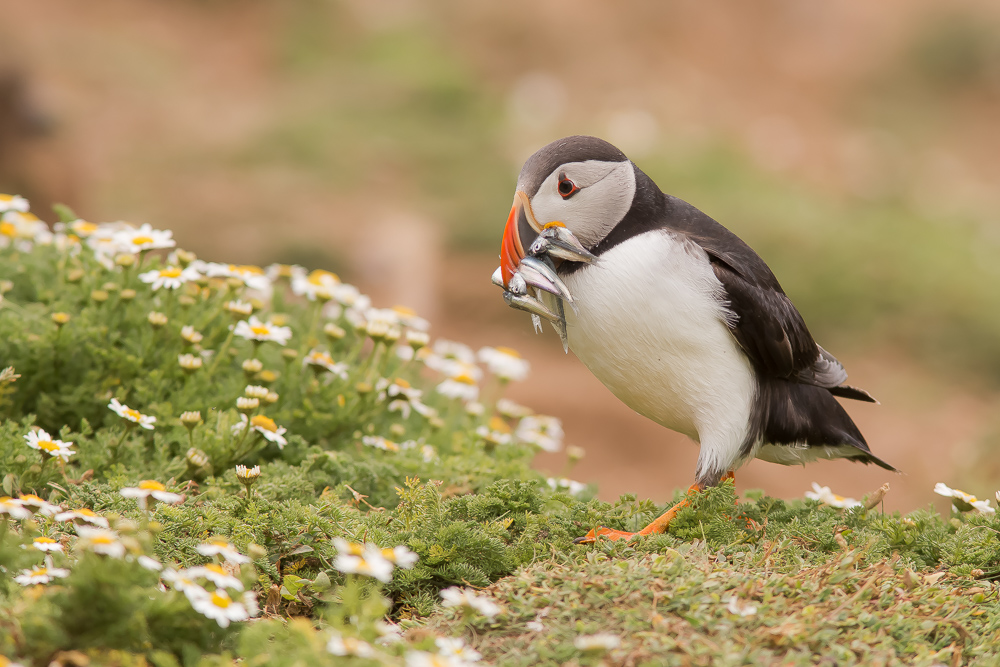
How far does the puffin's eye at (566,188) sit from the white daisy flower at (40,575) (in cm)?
209

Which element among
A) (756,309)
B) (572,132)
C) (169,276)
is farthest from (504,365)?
(572,132)

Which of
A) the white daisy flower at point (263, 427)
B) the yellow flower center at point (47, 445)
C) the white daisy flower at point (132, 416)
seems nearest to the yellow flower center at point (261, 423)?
the white daisy flower at point (263, 427)

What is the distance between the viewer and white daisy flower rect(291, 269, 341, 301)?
4352 mm

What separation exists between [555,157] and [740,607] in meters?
1.73

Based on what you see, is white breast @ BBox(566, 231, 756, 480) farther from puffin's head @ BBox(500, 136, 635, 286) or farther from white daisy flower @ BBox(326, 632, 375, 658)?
white daisy flower @ BBox(326, 632, 375, 658)

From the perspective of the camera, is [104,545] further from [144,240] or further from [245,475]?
[144,240]

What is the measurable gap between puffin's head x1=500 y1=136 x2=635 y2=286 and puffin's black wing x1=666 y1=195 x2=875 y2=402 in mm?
340

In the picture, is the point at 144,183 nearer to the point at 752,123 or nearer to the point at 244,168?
the point at 244,168

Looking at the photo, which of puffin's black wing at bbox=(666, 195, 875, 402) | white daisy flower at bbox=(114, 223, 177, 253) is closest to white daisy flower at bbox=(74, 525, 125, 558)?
white daisy flower at bbox=(114, 223, 177, 253)

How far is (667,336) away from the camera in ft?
11.0

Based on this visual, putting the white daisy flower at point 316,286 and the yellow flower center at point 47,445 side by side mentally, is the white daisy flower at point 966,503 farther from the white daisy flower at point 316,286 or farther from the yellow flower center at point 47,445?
the yellow flower center at point 47,445

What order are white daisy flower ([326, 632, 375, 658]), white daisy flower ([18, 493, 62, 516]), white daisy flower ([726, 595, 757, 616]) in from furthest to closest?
1. white daisy flower ([18, 493, 62, 516])
2. white daisy flower ([726, 595, 757, 616])
3. white daisy flower ([326, 632, 375, 658])

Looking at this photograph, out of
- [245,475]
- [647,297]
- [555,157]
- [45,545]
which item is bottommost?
[45,545]

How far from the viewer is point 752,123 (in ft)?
56.7
